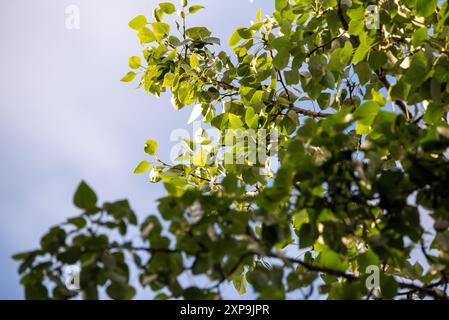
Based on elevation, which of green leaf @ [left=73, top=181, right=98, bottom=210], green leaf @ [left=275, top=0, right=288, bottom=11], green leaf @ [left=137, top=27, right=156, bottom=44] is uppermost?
green leaf @ [left=137, top=27, right=156, bottom=44]

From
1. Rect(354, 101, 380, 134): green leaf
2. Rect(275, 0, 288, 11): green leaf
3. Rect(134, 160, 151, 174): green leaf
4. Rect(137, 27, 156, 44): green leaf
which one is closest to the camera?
Rect(354, 101, 380, 134): green leaf

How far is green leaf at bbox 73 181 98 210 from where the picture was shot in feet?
4.47

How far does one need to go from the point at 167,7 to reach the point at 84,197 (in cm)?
207

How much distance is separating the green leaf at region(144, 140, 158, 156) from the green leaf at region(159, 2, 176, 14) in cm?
82

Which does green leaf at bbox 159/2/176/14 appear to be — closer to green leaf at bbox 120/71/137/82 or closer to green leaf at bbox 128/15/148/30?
green leaf at bbox 128/15/148/30

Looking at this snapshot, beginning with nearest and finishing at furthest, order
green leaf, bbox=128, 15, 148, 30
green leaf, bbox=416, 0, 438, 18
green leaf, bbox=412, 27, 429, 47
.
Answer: green leaf, bbox=412, 27, 429, 47 → green leaf, bbox=416, 0, 438, 18 → green leaf, bbox=128, 15, 148, 30

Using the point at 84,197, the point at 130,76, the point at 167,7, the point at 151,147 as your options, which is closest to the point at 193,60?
the point at 167,7

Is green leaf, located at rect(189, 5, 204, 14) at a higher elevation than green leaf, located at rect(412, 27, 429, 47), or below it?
higher

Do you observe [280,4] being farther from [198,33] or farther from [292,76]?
[198,33]

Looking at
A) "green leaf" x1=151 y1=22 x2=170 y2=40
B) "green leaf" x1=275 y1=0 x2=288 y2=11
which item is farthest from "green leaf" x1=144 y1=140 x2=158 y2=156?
"green leaf" x1=275 y1=0 x2=288 y2=11

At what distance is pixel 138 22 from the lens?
3.04m
